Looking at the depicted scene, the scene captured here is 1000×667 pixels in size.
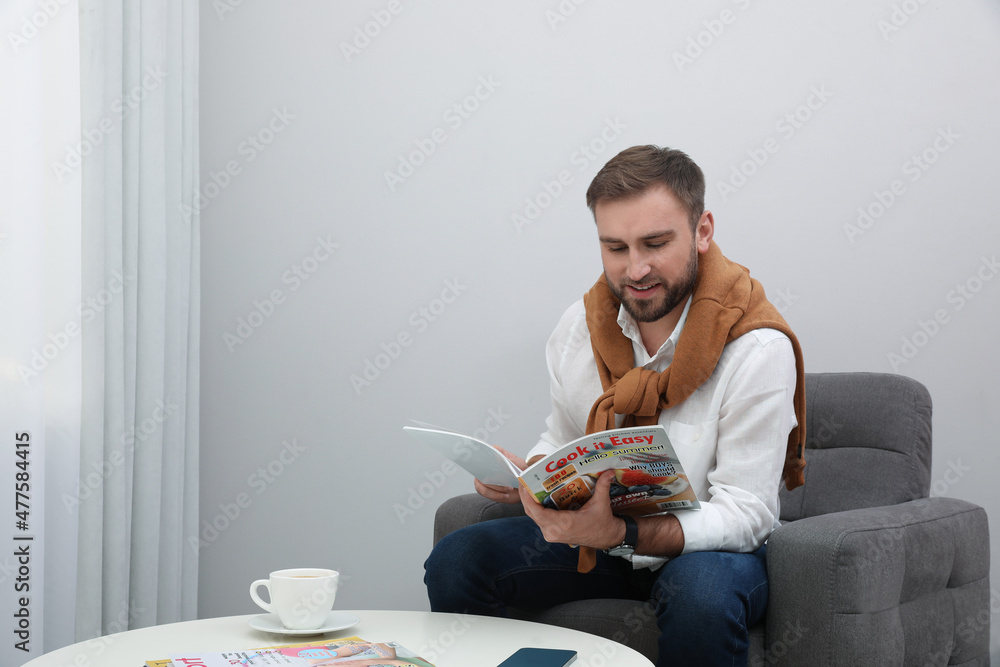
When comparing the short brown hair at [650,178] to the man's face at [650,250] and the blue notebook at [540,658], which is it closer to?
the man's face at [650,250]

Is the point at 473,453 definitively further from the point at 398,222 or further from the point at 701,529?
the point at 398,222

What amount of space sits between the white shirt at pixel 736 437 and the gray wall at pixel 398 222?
81 cm

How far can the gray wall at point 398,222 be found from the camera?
7.52ft

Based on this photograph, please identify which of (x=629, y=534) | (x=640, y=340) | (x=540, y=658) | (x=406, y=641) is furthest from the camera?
(x=640, y=340)

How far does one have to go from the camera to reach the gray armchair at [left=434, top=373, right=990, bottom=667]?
1250 mm

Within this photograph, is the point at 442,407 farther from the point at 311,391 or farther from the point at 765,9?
the point at 765,9

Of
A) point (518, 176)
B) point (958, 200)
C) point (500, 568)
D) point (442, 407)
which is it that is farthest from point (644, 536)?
point (958, 200)

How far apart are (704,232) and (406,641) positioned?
93 cm

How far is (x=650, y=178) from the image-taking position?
1.54 metres

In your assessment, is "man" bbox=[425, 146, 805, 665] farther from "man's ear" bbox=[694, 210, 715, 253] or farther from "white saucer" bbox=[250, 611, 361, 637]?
"white saucer" bbox=[250, 611, 361, 637]

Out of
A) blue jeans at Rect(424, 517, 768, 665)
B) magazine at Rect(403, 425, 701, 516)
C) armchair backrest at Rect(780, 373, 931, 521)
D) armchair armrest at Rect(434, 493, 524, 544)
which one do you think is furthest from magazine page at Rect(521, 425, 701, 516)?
armchair backrest at Rect(780, 373, 931, 521)

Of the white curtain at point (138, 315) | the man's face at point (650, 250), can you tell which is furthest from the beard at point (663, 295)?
the white curtain at point (138, 315)

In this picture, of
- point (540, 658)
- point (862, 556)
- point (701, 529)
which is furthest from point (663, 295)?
point (540, 658)

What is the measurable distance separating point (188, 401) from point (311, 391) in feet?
1.06
